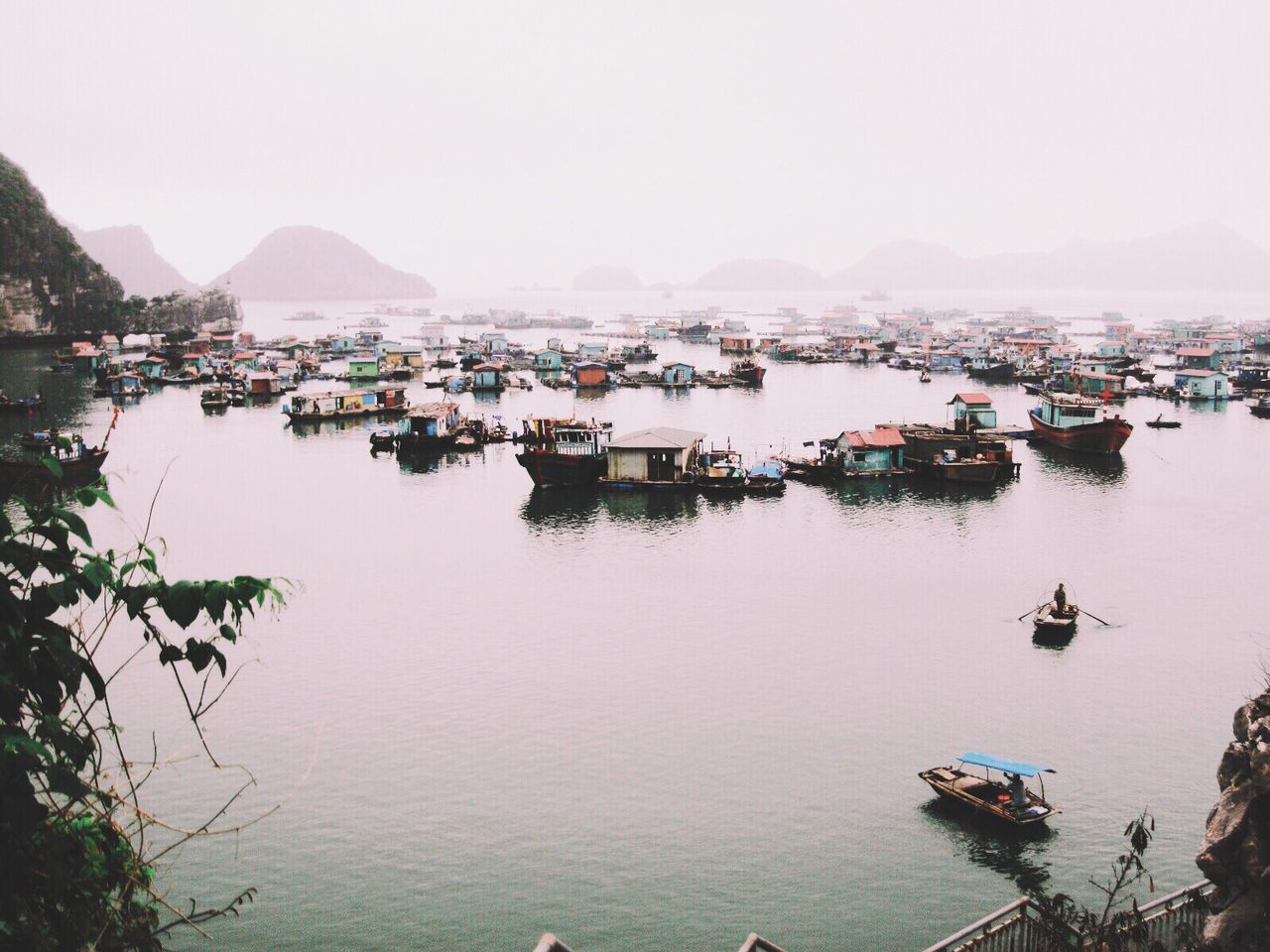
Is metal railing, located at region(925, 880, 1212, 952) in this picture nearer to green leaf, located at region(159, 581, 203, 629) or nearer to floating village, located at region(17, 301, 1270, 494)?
green leaf, located at region(159, 581, 203, 629)

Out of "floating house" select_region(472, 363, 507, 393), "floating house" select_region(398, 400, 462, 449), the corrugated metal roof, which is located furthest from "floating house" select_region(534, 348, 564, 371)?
the corrugated metal roof

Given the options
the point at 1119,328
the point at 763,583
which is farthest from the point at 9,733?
the point at 1119,328

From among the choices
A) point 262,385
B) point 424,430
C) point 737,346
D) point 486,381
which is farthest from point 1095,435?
point 737,346

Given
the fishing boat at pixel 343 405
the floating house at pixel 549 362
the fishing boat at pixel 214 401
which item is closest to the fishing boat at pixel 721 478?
the fishing boat at pixel 343 405

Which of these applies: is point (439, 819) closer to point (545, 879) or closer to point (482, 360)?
point (545, 879)

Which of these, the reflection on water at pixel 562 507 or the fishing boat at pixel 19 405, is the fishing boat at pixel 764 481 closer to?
the reflection on water at pixel 562 507
